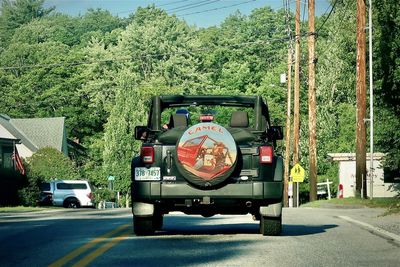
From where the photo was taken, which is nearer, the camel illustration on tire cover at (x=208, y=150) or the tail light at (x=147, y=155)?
the camel illustration on tire cover at (x=208, y=150)

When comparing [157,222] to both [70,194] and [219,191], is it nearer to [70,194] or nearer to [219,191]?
[219,191]

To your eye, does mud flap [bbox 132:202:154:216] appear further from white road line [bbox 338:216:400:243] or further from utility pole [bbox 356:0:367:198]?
utility pole [bbox 356:0:367:198]

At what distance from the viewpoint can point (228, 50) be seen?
4722 inches

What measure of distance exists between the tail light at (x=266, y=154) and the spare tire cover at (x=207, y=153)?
542 mm

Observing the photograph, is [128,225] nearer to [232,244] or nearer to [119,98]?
[232,244]

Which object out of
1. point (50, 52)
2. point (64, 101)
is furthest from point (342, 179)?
point (50, 52)

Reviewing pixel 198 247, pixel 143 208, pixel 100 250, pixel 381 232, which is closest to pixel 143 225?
pixel 143 208

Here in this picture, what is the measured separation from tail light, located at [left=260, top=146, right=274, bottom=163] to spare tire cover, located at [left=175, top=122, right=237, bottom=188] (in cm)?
54

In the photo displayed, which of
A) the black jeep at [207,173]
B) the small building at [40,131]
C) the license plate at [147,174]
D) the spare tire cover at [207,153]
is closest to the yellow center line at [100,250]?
the black jeep at [207,173]

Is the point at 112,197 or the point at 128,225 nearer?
the point at 128,225

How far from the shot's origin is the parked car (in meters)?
57.2

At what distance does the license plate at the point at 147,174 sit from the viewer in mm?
16359

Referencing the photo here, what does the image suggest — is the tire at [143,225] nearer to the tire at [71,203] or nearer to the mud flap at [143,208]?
the mud flap at [143,208]

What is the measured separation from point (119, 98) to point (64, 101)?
19.8 meters
